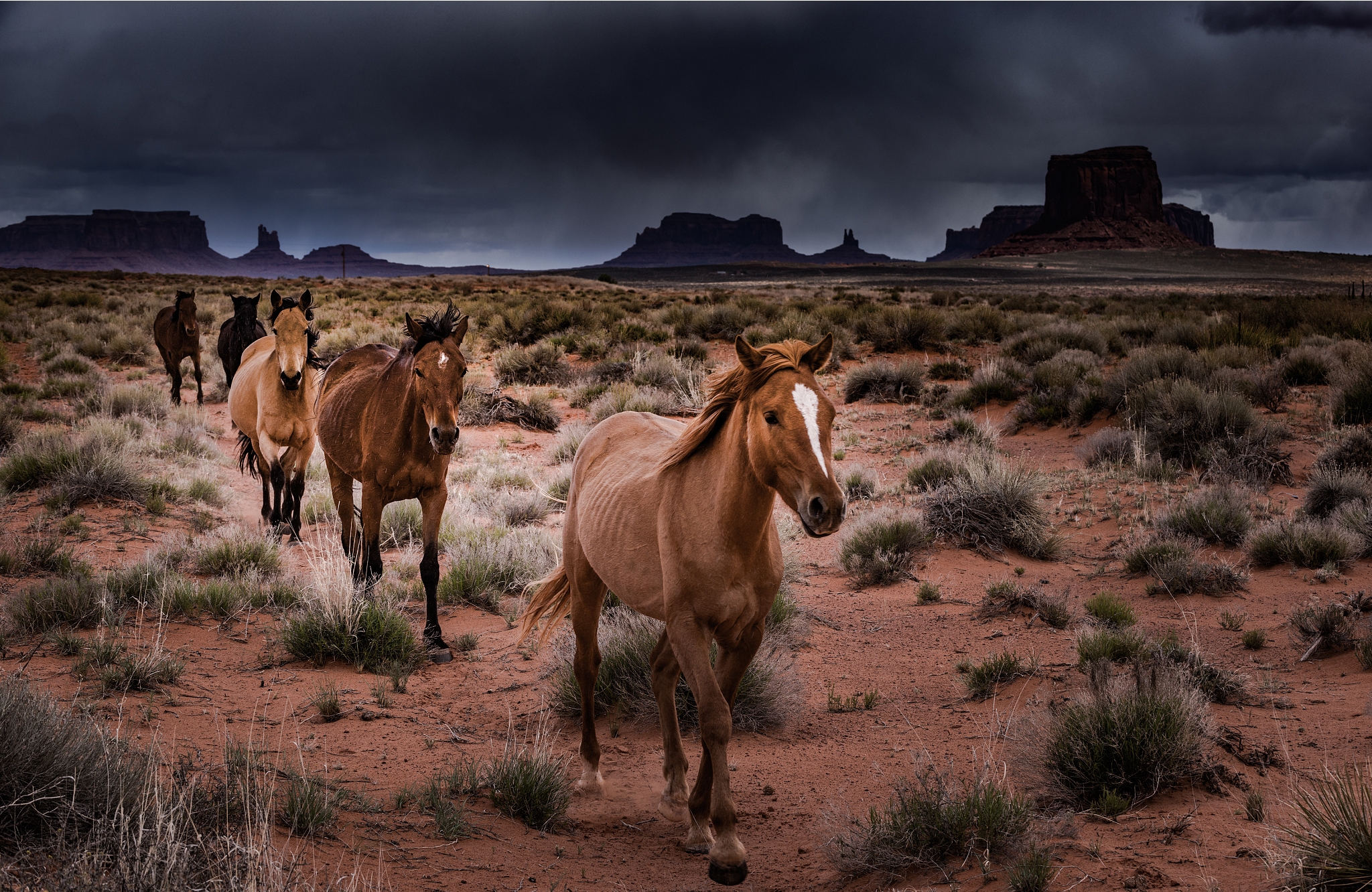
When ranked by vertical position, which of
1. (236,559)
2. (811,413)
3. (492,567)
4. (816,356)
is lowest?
(492,567)

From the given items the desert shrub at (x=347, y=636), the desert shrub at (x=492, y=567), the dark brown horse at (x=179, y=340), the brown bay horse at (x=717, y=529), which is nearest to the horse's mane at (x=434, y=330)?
the desert shrub at (x=347, y=636)

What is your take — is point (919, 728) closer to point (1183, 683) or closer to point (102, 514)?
point (1183, 683)

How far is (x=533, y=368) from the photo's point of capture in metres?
19.7

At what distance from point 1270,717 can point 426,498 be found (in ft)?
20.4

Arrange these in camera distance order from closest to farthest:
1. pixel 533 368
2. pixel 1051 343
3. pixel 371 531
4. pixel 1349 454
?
pixel 371 531 < pixel 1349 454 < pixel 533 368 < pixel 1051 343

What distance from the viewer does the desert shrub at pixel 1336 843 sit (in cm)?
273

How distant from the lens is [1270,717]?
498 centimetres

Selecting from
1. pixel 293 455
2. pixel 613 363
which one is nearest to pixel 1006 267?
pixel 613 363

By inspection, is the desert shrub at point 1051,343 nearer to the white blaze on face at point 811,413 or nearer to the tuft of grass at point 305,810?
the white blaze on face at point 811,413

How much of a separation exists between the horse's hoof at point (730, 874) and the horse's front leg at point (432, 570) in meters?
3.68

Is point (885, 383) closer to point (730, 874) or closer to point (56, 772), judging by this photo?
point (730, 874)

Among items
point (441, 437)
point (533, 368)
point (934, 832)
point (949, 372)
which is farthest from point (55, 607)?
point (949, 372)

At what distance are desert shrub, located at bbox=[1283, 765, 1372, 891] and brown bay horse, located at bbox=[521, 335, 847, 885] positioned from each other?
2.01 metres

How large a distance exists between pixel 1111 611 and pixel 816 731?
301 centimetres
